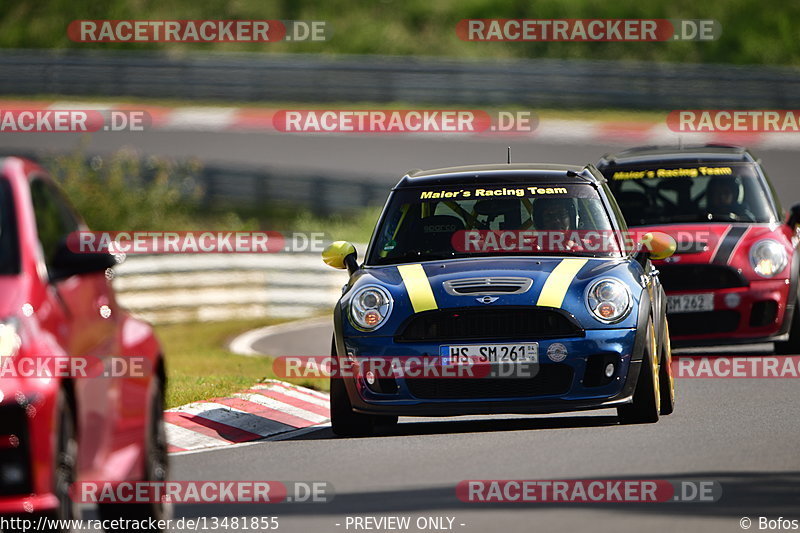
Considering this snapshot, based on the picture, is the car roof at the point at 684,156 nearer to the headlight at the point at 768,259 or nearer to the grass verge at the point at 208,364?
the headlight at the point at 768,259

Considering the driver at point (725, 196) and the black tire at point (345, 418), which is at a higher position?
the driver at point (725, 196)

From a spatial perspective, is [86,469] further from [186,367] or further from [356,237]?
[356,237]

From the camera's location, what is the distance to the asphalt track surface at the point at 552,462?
716cm

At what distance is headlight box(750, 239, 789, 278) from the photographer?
45.0 feet

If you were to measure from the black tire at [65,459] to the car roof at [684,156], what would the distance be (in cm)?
953

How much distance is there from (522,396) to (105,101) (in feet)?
90.3

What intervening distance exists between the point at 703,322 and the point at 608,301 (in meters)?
4.17

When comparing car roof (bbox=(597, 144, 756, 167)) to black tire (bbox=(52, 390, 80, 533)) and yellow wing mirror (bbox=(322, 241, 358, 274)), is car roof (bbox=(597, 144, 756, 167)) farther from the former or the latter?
black tire (bbox=(52, 390, 80, 533))

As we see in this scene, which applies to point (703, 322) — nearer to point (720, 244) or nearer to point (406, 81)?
point (720, 244)
